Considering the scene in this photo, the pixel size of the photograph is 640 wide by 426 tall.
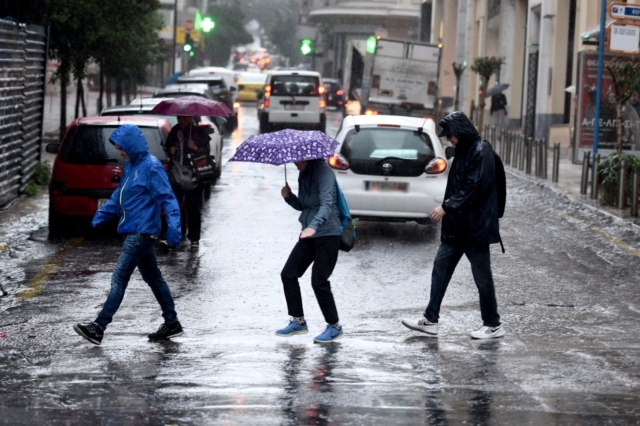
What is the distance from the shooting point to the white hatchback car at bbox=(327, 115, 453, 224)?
44.3 feet

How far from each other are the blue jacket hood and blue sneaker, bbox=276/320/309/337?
161 centimetres

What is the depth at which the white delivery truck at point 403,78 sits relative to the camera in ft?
120

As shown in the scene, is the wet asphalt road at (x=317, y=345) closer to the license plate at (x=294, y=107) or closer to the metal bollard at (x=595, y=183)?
the metal bollard at (x=595, y=183)

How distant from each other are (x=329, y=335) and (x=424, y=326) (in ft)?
2.42

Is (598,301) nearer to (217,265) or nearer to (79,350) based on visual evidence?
(217,265)

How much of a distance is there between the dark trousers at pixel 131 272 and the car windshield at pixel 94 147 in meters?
5.12

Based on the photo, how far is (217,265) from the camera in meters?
11.1

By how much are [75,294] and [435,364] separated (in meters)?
3.70

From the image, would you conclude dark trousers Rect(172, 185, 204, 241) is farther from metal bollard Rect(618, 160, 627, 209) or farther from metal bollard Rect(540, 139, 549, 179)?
metal bollard Rect(540, 139, 549, 179)

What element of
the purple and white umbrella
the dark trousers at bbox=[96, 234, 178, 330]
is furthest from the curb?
the dark trousers at bbox=[96, 234, 178, 330]

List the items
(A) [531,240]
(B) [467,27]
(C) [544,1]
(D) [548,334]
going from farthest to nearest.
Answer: (B) [467,27] → (C) [544,1] → (A) [531,240] → (D) [548,334]

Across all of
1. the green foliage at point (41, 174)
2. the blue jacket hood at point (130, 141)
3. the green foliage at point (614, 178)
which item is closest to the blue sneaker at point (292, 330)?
the blue jacket hood at point (130, 141)

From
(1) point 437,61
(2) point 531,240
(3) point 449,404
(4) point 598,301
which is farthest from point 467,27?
(3) point 449,404

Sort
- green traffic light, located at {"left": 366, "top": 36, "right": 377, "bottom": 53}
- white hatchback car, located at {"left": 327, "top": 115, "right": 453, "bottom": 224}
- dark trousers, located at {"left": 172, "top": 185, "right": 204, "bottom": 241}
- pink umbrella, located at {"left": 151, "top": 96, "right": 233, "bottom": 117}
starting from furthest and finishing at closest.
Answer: green traffic light, located at {"left": 366, "top": 36, "right": 377, "bottom": 53} → white hatchback car, located at {"left": 327, "top": 115, "right": 453, "bottom": 224} → pink umbrella, located at {"left": 151, "top": 96, "right": 233, "bottom": 117} → dark trousers, located at {"left": 172, "top": 185, "right": 204, "bottom": 241}
